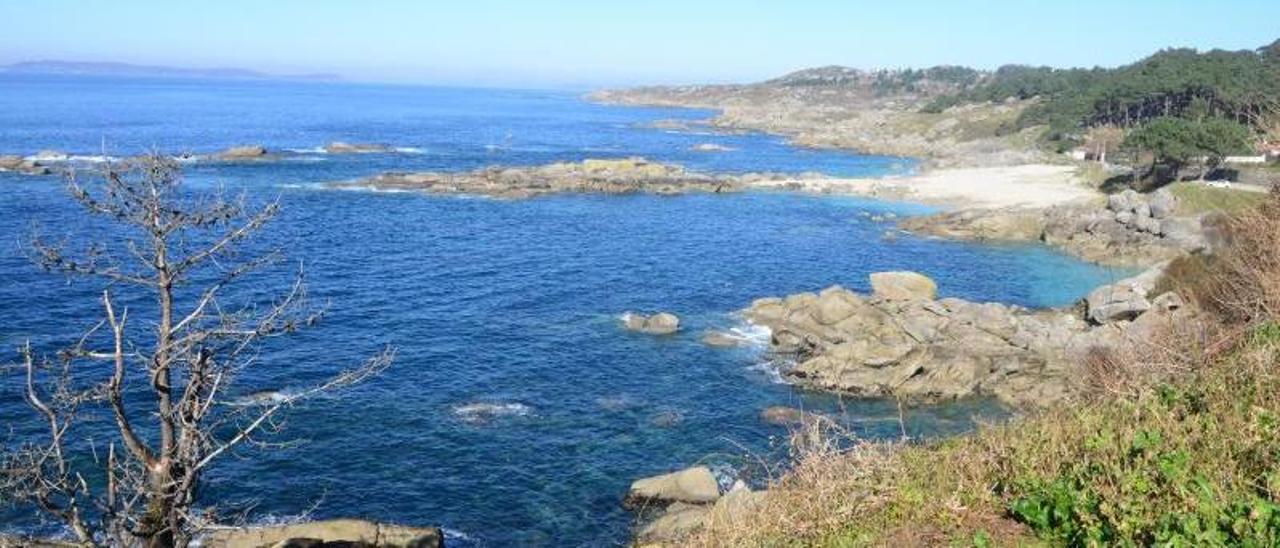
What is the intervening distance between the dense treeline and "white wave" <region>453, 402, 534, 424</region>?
8469 centimetres

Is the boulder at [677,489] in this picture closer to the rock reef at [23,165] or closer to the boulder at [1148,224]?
the boulder at [1148,224]

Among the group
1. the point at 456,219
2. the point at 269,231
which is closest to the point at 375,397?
the point at 269,231

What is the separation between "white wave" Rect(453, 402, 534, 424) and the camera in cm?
3619

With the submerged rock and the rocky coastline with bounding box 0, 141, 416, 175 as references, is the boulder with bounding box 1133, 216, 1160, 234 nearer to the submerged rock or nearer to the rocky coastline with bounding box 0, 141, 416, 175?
the rocky coastline with bounding box 0, 141, 416, 175

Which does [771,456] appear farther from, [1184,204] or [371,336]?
[1184,204]

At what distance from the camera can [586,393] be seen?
3944 cm

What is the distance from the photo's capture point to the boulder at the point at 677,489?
28812 millimetres

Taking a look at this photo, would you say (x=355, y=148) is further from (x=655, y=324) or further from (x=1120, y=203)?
(x=1120, y=203)

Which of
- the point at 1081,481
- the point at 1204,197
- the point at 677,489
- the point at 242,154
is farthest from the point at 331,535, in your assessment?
the point at 242,154

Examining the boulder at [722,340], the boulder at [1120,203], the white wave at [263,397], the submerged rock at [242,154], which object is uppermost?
the boulder at [1120,203]

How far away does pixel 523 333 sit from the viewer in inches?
1865

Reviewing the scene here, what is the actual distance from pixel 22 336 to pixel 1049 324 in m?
49.2

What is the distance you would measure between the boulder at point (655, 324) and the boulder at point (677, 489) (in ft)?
61.1

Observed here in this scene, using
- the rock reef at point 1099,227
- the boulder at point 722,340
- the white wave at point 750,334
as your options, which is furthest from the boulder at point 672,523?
the rock reef at point 1099,227
